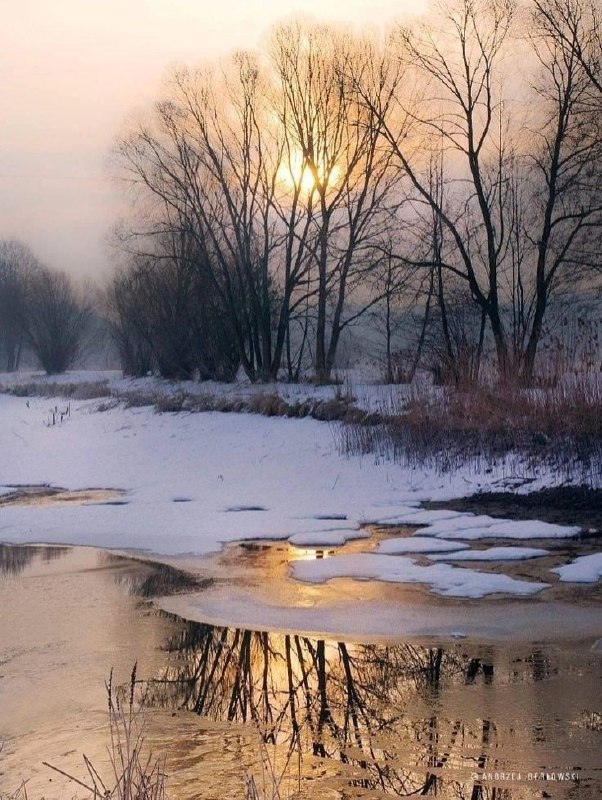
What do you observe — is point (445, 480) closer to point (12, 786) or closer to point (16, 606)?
point (16, 606)

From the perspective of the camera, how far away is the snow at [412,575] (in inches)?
303

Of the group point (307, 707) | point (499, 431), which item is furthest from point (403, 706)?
point (499, 431)

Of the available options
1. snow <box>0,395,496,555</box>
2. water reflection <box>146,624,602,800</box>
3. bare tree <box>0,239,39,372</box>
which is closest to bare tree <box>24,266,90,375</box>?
bare tree <box>0,239,39,372</box>

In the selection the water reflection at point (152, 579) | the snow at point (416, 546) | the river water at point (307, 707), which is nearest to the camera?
the river water at point (307, 707)

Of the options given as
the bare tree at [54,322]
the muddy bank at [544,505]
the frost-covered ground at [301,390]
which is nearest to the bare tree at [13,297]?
the bare tree at [54,322]

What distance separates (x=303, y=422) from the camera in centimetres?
1873

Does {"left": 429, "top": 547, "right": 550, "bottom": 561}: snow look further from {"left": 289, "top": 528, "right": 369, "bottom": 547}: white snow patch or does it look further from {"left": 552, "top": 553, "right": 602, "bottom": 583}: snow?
{"left": 289, "top": 528, "right": 369, "bottom": 547}: white snow patch

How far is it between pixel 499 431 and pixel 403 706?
9.67 m

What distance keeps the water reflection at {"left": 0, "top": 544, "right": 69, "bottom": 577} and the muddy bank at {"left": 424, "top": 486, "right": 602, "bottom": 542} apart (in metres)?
4.98

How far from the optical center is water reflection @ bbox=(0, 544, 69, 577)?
890 centimetres

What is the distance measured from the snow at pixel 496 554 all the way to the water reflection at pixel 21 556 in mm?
3872

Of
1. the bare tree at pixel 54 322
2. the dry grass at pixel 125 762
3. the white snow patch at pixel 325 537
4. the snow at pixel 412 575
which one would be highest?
the bare tree at pixel 54 322

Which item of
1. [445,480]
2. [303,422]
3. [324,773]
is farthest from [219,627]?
[303,422]

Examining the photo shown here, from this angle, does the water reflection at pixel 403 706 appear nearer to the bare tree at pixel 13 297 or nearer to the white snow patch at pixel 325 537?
the white snow patch at pixel 325 537
